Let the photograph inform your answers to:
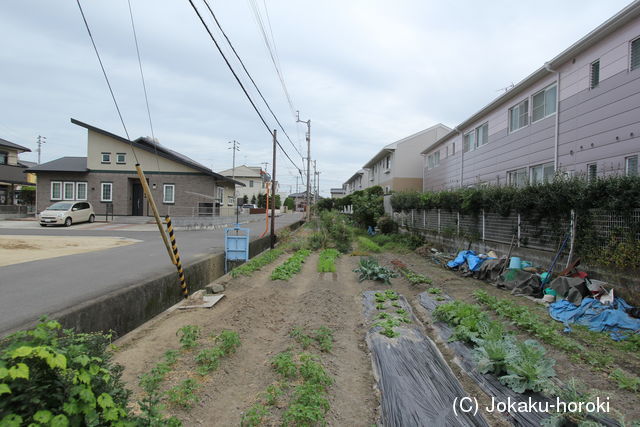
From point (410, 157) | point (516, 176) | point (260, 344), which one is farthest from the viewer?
point (410, 157)

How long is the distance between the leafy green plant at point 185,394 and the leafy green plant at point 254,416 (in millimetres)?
516

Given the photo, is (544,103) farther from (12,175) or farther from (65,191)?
(12,175)

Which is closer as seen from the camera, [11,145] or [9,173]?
[9,173]

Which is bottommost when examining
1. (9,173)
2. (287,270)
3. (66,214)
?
(287,270)

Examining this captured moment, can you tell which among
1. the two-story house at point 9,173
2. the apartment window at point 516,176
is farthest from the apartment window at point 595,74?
the two-story house at point 9,173

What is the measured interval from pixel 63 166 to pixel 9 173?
7340 mm

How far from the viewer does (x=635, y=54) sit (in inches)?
318

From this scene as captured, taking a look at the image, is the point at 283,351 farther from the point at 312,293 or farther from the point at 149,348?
the point at 312,293

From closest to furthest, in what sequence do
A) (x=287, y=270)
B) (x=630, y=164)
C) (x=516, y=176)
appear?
1. (x=630, y=164)
2. (x=287, y=270)
3. (x=516, y=176)

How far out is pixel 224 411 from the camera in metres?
3.26

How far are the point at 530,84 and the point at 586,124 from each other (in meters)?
3.37

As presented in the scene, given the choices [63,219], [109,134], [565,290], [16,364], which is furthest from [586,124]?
[109,134]

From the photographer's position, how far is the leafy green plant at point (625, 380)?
136 inches

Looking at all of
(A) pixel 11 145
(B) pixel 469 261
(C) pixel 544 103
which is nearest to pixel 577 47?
(C) pixel 544 103
